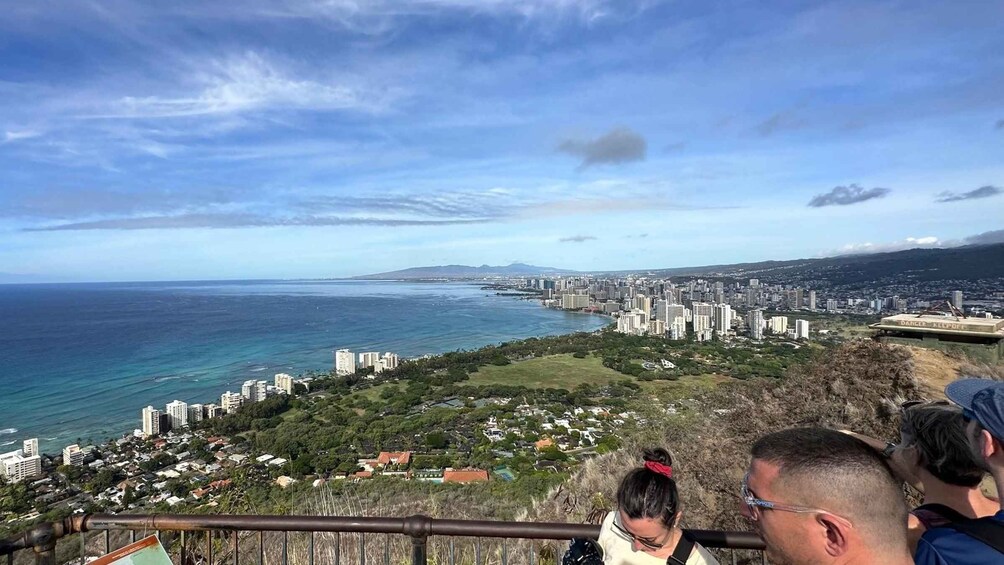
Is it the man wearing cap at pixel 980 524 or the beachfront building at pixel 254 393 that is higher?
the man wearing cap at pixel 980 524

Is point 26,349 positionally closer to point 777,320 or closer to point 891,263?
point 777,320

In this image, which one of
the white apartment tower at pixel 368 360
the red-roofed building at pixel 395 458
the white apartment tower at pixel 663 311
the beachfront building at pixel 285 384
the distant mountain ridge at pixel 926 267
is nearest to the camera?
the red-roofed building at pixel 395 458

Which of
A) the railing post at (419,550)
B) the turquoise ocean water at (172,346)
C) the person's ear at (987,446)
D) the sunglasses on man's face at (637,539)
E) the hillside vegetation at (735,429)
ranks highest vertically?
the person's ear at (987,446)

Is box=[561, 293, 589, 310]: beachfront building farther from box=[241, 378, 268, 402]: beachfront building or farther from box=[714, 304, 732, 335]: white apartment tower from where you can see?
box=[241, 378, 268, 402]: beachfront building

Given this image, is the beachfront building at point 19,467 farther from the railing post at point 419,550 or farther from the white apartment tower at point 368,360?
the white apartment tower at point 368,360

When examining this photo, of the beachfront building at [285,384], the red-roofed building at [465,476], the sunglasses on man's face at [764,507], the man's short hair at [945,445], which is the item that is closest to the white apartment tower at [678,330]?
the beachfront building at [285,384]

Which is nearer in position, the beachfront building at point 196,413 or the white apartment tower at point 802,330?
the beachfront building at point 196,413

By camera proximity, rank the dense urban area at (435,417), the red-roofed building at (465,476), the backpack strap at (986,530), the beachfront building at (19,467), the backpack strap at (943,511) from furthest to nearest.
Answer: the beachfront building at (19,467) → the dense urban area at (435,417) → the red-roofed building at (465,476) → the backpack strap at (943,511) → the backpack strap at (986,530)

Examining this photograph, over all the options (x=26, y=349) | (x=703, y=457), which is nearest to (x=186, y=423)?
(x=703, y=457)
